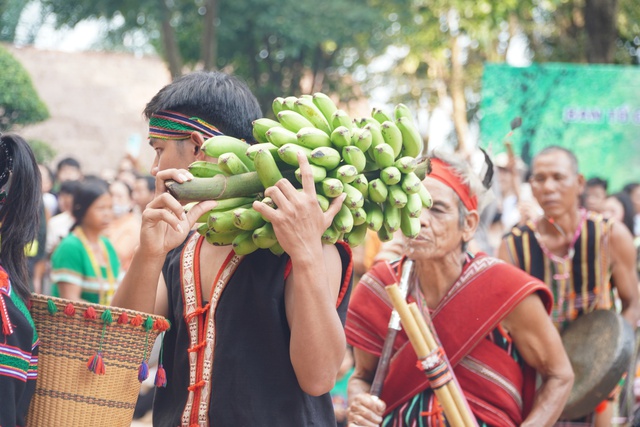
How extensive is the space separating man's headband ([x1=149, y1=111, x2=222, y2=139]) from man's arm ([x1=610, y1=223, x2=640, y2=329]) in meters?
3.77

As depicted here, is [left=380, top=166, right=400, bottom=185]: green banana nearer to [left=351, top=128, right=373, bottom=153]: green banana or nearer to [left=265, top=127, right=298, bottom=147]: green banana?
[left=351, top=128, right=373, bottom=153]: green banana

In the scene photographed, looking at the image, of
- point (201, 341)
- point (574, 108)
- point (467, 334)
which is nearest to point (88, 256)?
point (467, 334)

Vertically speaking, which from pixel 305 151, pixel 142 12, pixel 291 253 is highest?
pixel 142 12

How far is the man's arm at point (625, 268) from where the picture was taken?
587 cm

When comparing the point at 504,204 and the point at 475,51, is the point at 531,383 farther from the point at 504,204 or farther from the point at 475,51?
the point at 475,51

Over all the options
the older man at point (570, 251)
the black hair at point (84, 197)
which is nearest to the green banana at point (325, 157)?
the older man at point (570, 251)

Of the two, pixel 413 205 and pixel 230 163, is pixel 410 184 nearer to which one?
pixel 413 205

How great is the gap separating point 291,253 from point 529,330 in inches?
70.6

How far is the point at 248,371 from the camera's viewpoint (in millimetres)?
2691

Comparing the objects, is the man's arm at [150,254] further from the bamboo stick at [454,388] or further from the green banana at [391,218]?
the bamboo stick at [454,388]

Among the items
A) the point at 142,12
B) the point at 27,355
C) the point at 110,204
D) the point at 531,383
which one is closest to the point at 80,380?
the point at 27,355

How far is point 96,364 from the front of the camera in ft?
8.34

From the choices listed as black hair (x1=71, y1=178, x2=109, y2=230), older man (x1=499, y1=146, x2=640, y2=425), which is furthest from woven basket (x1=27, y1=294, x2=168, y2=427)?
black hair (x1=71, y1=178, x2=109, y2=230)

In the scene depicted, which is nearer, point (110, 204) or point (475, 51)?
point (110, 204)
